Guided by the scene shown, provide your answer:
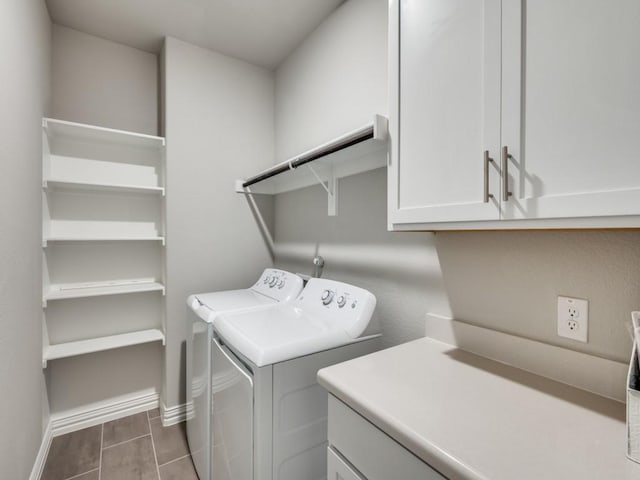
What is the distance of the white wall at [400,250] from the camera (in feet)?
2.86

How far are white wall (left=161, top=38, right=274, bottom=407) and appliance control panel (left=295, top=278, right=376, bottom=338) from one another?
95cm

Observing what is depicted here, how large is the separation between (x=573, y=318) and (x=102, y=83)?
9.65 ft

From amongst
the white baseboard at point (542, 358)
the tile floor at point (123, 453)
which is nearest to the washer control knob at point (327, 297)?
the white baseboard at point (542, 358)

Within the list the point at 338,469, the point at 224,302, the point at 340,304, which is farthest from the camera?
the point at 224,302

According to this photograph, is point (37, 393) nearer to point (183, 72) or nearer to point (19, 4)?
point (19, 4)

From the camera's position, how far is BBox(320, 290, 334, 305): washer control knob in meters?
1.50

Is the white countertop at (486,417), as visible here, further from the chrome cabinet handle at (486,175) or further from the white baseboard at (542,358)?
the chrome cabinet handle at (486,175)

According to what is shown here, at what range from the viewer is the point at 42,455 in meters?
1.76

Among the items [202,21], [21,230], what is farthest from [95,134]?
[202,21]

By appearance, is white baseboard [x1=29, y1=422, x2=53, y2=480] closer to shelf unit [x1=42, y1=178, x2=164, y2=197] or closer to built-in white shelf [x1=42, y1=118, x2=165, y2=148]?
shelf unit [x1=42, y1=178, x2=164, y2=197]

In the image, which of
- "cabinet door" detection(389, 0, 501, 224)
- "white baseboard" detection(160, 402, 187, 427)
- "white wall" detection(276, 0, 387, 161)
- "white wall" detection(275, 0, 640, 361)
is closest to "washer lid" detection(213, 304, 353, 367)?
"white wall" detection(275, 0, 640, 361)

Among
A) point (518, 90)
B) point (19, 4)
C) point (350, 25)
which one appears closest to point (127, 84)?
point (19, 4)

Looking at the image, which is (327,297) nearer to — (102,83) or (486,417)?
(486,417)

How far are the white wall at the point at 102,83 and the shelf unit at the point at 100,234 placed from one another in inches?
7.7
